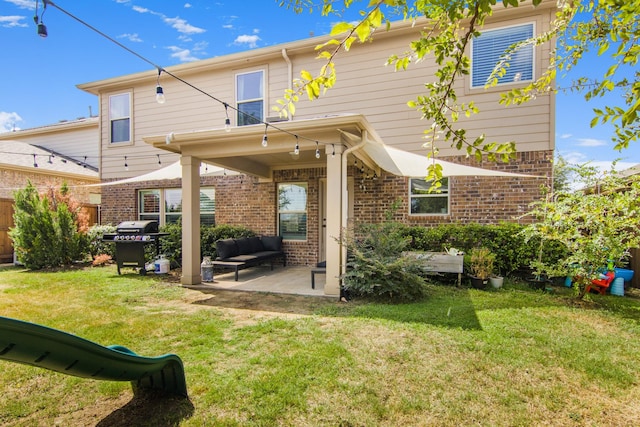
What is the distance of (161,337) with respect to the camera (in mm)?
3811

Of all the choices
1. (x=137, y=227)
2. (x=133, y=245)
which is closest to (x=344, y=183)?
(x=133, y=245)

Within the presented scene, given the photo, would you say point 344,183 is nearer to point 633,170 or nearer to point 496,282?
point 496,282

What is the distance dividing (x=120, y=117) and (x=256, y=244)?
264 inches

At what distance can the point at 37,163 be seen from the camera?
12.4m

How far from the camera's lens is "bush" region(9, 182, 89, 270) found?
27.6 feet

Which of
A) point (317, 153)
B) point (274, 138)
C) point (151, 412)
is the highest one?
point (274, 138)

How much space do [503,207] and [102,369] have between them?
26.1 feet

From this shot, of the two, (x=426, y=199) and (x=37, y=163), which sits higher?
→ (x=37, y=163)

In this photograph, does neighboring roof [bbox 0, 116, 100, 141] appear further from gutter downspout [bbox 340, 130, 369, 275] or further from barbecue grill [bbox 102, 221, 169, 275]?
gutter downspout [bbox 340, 130, 369, 275]

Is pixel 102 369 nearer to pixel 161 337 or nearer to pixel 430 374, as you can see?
pixel 161 337

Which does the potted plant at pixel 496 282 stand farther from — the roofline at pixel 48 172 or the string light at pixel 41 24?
the roofline at pixel 48 172

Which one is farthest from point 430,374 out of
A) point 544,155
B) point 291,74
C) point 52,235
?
point 52,235

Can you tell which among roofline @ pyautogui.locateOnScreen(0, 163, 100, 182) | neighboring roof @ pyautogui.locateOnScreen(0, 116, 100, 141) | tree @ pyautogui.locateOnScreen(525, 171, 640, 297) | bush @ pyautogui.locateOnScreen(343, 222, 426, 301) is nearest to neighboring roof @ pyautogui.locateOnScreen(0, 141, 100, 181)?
roofline @ pyautogui.locateOnScreen(0, 163, 100, 182)

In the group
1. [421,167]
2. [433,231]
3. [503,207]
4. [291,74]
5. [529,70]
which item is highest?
[291,74]
